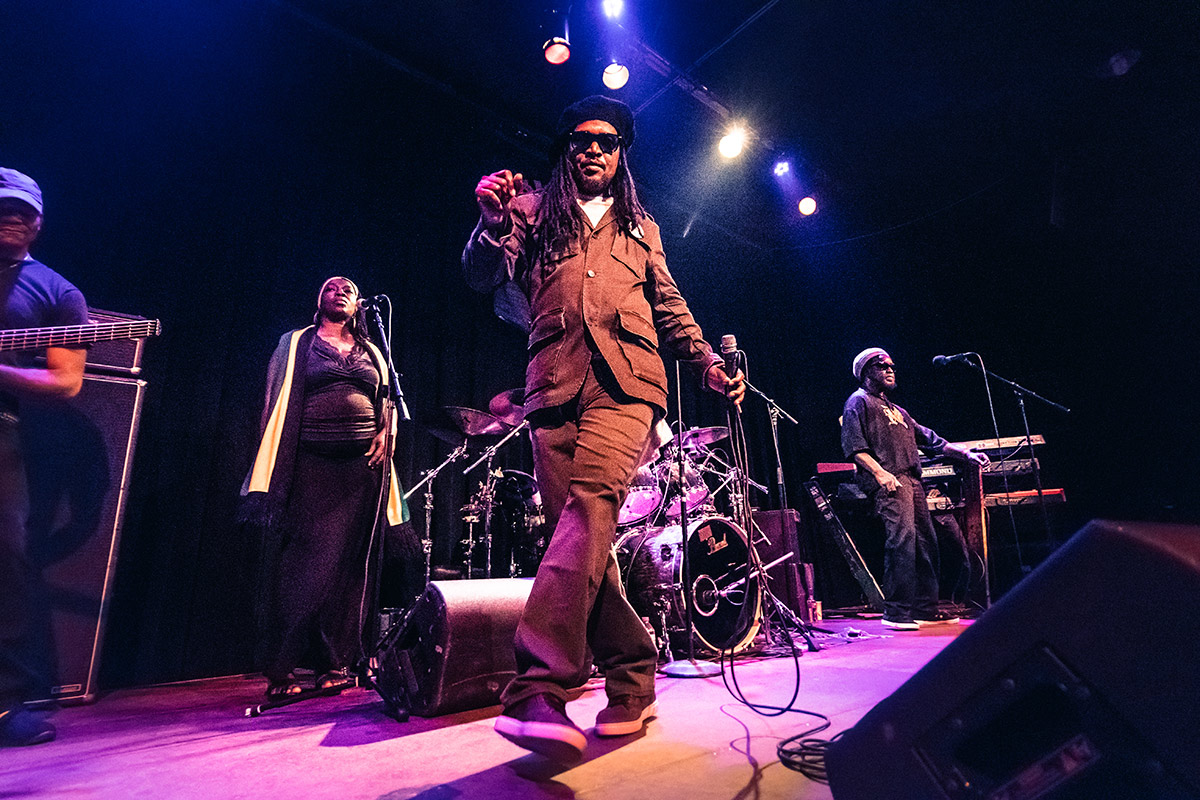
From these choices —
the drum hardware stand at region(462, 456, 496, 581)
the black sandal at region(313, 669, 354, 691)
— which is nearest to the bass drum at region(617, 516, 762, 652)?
the drum hardware stand at region(462, 456, 496, 581)

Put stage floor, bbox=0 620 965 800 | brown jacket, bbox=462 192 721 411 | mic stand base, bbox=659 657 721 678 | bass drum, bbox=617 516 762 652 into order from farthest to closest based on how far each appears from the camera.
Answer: bass drum, bbox=617 516 762 652, mic stand base, bbox=659 657 721 678, brown jacket, bbox=462 192 721 411, stage floor, bbox=0 620 965 800

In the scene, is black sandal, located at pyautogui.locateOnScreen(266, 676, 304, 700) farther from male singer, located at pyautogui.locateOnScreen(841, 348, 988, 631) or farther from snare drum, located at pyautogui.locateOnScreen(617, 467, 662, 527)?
male singer, located at pyautogui.locateOnScreen(841, 348, 988, 631)

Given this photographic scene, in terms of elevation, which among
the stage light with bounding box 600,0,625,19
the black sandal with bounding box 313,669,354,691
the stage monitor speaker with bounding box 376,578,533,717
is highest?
the stage light with bounding box 600,0,625,19

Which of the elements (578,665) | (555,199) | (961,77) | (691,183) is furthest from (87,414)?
(961,77)

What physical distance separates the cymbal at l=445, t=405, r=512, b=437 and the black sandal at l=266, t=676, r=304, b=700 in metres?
1.94

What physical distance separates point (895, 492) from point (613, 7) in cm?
506

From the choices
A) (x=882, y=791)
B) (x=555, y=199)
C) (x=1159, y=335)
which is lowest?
(x=882, y=791)

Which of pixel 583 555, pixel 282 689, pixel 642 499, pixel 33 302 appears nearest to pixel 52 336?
pixel 33 302

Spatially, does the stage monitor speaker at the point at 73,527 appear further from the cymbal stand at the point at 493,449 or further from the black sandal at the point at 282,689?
the cymbal stand at the point at 493,449

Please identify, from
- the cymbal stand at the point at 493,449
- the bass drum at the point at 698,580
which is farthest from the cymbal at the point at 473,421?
the bass drum at the point at 698,580

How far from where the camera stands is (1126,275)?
25.1 feet

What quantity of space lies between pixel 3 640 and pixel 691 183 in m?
7.94

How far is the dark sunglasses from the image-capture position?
2.24m

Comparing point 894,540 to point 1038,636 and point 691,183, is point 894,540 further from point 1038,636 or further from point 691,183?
point 691,183
